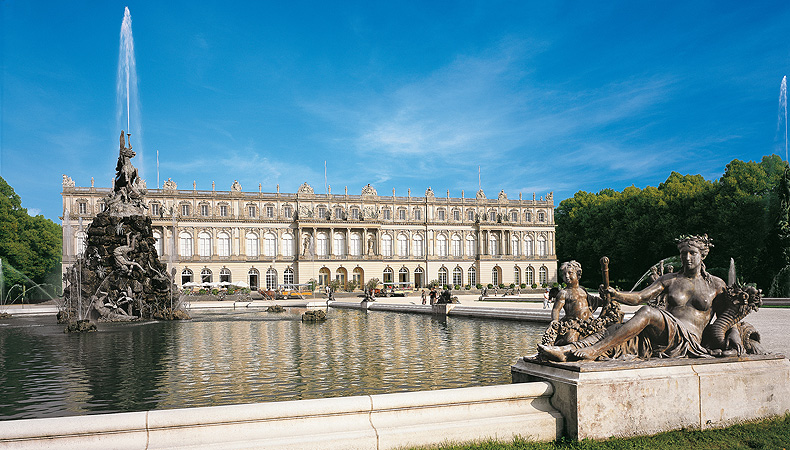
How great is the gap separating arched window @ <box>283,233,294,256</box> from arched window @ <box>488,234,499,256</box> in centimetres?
3213

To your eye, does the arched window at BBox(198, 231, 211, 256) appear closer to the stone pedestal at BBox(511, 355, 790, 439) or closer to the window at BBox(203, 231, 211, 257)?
the window at BBox(203, 231, 211, 257)

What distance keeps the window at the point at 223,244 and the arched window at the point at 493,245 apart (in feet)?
136

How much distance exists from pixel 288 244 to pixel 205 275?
41.3 feet

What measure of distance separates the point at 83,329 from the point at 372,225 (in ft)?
216

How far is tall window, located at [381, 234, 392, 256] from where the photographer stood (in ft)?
279

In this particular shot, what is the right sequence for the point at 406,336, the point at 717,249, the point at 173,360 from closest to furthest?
the point at 173,360 < the point at 406,336 < the point at 717,249

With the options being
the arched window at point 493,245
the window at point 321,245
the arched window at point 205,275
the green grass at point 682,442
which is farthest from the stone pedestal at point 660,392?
the arched window at point 493,245

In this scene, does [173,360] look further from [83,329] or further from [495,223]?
[495,223]

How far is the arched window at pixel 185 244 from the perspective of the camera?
7525cm

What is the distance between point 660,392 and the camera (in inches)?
207

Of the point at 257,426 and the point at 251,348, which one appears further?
the point at 251,348

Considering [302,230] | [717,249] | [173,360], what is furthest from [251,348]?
[302,230]

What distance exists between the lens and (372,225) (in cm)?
8306

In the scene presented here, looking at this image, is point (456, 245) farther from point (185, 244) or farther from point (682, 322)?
point (682, 322)
